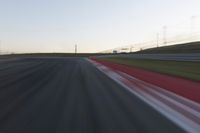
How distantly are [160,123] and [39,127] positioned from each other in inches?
90.1

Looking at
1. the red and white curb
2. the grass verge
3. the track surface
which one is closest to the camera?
the track surface

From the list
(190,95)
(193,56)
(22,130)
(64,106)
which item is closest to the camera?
(22,130)

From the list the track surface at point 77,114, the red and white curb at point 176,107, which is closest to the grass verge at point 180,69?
the red and white curb at point 176,107

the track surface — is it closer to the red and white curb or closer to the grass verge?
the red and white curb

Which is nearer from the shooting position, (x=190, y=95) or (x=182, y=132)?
(x=182, y=132)

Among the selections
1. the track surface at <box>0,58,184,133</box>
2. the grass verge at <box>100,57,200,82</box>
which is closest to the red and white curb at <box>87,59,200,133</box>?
the track surface at <box>0,58,184,133</box>

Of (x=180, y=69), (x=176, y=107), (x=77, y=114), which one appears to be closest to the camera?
(x=77, y=114)

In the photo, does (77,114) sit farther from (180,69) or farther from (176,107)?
(180,69)

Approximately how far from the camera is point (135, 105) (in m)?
10.3

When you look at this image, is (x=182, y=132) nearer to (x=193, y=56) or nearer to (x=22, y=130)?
(x=22, y=130)

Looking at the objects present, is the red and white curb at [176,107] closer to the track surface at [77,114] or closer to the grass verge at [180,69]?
the track surface at [77,114]

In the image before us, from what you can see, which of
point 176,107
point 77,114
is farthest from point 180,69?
point 77,114

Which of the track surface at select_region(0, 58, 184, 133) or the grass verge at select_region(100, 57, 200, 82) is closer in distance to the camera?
the track surface at select_region(0, 58, 184, 133)

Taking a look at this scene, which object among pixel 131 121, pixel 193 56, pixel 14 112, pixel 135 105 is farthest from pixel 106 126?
pixel 193 56
